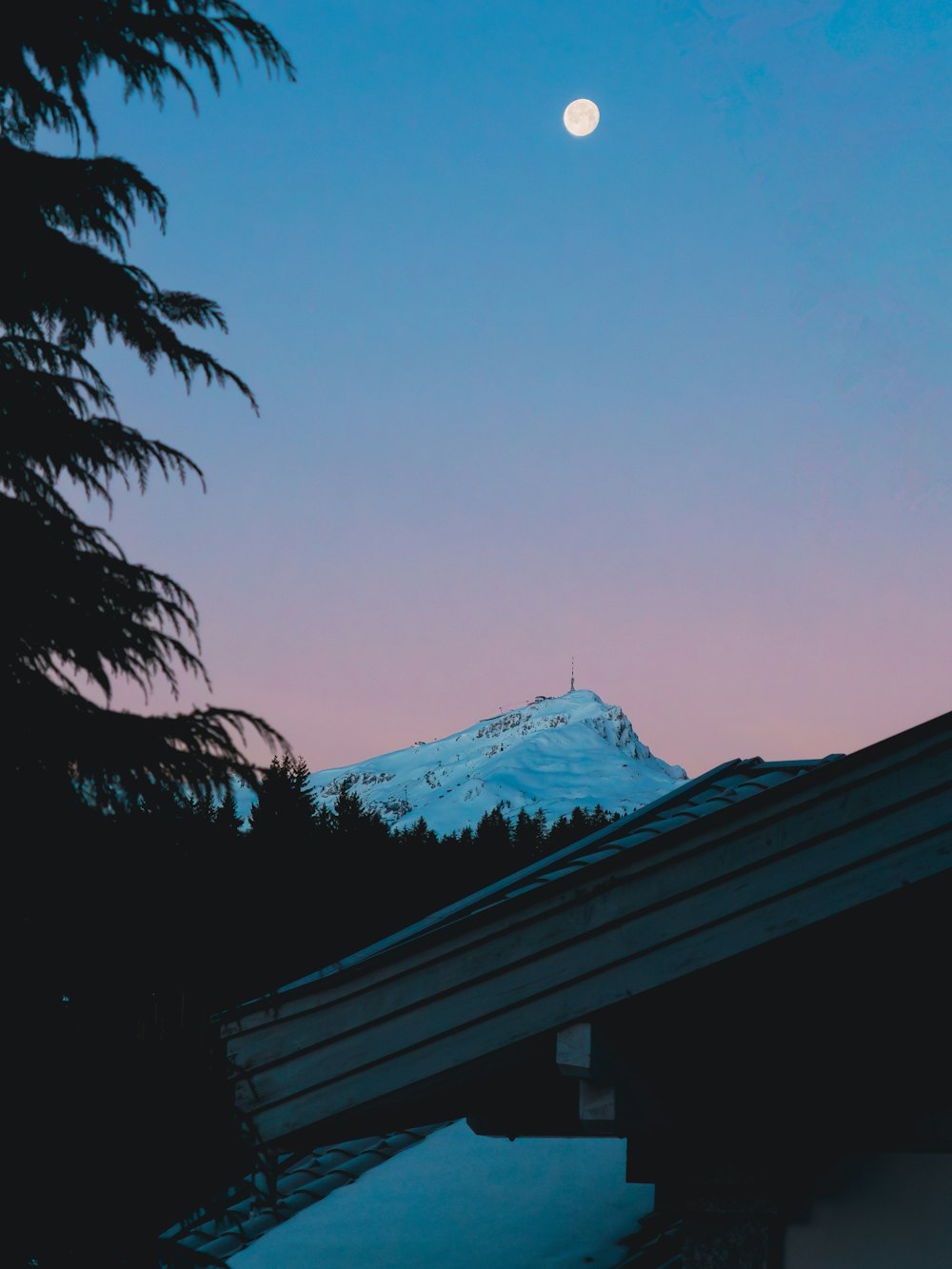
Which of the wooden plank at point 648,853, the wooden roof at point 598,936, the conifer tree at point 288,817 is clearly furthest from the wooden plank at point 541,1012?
the conifer tree at point 288,817

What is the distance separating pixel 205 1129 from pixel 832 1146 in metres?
5.00

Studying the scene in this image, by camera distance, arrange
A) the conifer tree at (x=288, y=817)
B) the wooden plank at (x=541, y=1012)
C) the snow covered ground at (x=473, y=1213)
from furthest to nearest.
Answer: the conifer tree at (x=288, y=817) → the snow covered ground at (x=473, y=1213) → the wooden plank at (x=541, y=1012)

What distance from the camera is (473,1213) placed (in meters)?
6.96

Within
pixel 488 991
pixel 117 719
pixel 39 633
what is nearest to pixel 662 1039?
pixel 488 991

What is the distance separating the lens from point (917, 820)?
2949 mm

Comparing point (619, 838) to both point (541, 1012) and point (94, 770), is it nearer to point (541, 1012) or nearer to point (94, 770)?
point (541, 1012)

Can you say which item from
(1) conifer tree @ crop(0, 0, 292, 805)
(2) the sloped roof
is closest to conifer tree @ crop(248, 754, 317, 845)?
(1) conifer tree @ crop(0, 0, 292, 805)

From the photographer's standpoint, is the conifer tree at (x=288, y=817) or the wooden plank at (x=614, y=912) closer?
the wooden plank at (x=614, y=912)

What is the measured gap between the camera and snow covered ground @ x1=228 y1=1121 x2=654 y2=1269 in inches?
250

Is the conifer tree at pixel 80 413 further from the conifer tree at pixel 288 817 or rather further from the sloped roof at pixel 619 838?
the conifer tree at pixel 288 817

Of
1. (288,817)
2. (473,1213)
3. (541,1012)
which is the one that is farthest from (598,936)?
(288,817)

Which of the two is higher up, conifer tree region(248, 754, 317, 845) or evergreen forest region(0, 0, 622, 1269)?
conifer tree region(248, 754, 317, 845)

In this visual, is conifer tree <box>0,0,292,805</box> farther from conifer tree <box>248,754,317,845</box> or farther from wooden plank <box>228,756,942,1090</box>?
conifer tree <box>248,754,317,845</box>

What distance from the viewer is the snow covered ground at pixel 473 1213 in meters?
6.36
